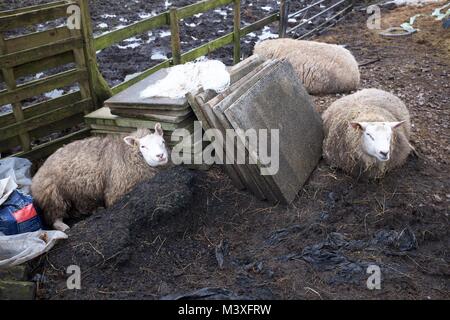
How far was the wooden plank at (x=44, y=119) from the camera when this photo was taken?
15.7ft

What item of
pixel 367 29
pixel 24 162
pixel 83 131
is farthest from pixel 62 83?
pixel 367 29

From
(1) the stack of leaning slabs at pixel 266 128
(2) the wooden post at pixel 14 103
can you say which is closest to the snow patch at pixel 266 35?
(1) the stack of leaning slabs at pixel 266 128

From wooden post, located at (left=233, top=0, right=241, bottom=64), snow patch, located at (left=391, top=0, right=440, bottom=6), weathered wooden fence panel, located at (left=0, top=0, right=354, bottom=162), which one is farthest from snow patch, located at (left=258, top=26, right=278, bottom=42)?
snow patch, located at (left=391, top=0, right=440, bottom=6)

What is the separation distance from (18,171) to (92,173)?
0.78 meters

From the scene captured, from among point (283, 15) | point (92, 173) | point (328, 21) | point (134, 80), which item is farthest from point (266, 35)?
point (92, 173)

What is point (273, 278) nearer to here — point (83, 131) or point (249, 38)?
point (83, 131)

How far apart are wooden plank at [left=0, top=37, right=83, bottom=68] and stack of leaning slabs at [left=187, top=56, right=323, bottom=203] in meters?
1.63

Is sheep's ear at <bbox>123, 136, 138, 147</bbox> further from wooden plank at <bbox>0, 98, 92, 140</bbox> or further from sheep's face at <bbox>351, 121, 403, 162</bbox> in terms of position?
sheep's face at <bbox>351, 121, 403, 162</bbox>

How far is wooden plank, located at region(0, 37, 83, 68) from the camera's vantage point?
4.61m

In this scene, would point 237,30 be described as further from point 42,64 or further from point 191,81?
point 42,64

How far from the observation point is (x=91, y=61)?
539 centimetres

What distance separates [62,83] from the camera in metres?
5.24

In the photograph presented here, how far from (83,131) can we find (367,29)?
7976 millimetres

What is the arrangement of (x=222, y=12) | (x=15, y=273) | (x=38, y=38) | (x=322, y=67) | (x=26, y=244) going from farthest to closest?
(x=222, y=12)
(x=322, y=67)
(x=38, y=38)
(x=26, y=244)
(x=15, y=273)
